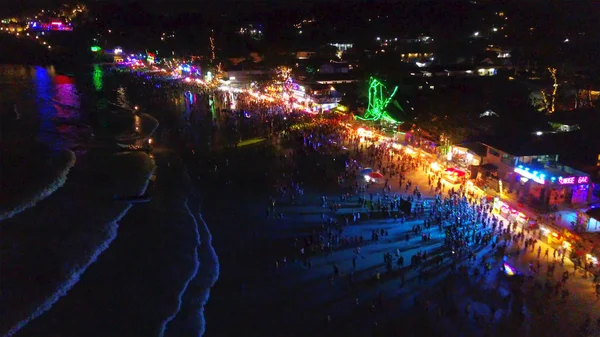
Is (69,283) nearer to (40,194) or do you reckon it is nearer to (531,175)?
(40,194)

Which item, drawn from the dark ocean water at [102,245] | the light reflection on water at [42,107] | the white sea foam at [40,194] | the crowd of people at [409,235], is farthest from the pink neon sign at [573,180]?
the light reflection on water at [42,107]

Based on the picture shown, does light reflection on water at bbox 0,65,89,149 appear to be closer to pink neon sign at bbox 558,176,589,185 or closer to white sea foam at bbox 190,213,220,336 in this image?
white sea foam at bbox 190,213,220,336

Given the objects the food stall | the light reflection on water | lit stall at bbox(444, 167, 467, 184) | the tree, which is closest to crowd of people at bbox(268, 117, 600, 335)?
the food stall

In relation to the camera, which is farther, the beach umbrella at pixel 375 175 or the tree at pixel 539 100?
the tree at pixel 539 100

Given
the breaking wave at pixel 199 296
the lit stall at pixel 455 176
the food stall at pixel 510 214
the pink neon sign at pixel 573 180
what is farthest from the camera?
the lit stall at pixel 455 176

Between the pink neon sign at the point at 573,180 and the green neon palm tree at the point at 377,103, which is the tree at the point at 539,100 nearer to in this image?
the green neon palm tree at the point at 377,103

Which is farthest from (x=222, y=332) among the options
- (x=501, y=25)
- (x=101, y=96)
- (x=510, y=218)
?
(x=501, y=25)

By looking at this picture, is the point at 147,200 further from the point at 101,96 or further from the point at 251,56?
the point at 251,56
